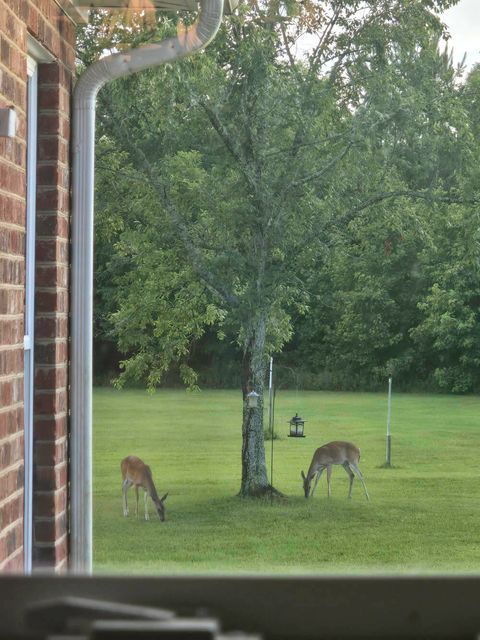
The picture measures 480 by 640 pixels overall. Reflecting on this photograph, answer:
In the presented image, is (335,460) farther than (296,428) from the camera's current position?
Yes

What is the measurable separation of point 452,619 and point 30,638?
0.53ft

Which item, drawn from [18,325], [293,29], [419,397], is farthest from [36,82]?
[419,397]

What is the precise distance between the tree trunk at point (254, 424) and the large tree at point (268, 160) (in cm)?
6

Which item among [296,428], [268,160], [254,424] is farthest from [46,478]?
[296,428]

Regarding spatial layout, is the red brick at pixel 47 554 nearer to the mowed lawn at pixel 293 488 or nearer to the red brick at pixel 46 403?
the red brick at pixel 46 403

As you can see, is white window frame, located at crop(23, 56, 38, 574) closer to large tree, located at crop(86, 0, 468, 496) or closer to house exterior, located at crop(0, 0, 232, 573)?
house exterior, located at crop(0, 0, 232, 573)

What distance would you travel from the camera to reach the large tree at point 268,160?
7.88 metres

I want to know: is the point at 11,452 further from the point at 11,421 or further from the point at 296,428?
the point at 296,428

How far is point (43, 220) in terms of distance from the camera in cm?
196

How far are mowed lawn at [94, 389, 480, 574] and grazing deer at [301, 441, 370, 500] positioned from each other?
0.17 m

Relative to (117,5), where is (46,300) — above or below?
below

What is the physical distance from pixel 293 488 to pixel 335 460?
25.6 inches

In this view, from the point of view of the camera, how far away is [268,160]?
27.4ft

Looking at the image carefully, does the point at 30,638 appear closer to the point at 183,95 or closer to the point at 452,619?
the point at 452,619
